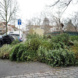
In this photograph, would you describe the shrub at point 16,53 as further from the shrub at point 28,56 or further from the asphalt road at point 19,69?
the asphalt road at point 19,69

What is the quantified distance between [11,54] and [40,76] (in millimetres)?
1921

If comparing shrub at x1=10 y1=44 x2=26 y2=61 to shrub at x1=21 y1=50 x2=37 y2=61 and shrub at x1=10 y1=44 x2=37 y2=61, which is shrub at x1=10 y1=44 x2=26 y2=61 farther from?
shrub at x1=21 y1=50 x2=37 y2=61

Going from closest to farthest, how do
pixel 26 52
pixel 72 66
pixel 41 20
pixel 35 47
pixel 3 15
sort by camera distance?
pixel 72 66 < pixel 26 52 < pixel 35 47 < pixel 3 15 < pixel 41 20

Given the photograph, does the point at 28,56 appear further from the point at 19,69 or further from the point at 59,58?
the point at 59,58

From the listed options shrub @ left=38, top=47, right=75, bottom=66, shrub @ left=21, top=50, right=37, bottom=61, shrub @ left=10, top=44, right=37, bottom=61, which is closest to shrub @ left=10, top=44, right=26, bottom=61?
shrub @ left=10, top=44, right=37, bottom=61

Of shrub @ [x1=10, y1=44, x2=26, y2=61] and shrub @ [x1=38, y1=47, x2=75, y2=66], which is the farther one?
shrub @ [x1=10, y1=44, x2=26, y2=61]

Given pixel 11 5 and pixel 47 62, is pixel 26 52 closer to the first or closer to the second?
pixel 47 62

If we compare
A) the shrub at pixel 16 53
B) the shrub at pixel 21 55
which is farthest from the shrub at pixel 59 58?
the shrub at pixel 16 53

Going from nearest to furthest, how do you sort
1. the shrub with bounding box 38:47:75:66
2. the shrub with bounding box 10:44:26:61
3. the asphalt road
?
the asphalt road
the shrub with bounding box 38:47:75:66
the shrub with bounding box 10:44:26:61

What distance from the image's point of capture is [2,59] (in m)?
3.52

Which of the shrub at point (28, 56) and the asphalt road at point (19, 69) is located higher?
the shrub at point (28, 56)

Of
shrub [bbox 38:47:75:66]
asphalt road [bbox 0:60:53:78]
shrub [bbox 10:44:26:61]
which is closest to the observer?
asphalt road [bbox 0:60:53:78]

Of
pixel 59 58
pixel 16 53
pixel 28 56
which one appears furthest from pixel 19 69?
pixel 59 58

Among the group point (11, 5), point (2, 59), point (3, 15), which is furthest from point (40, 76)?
point (11, 5)
